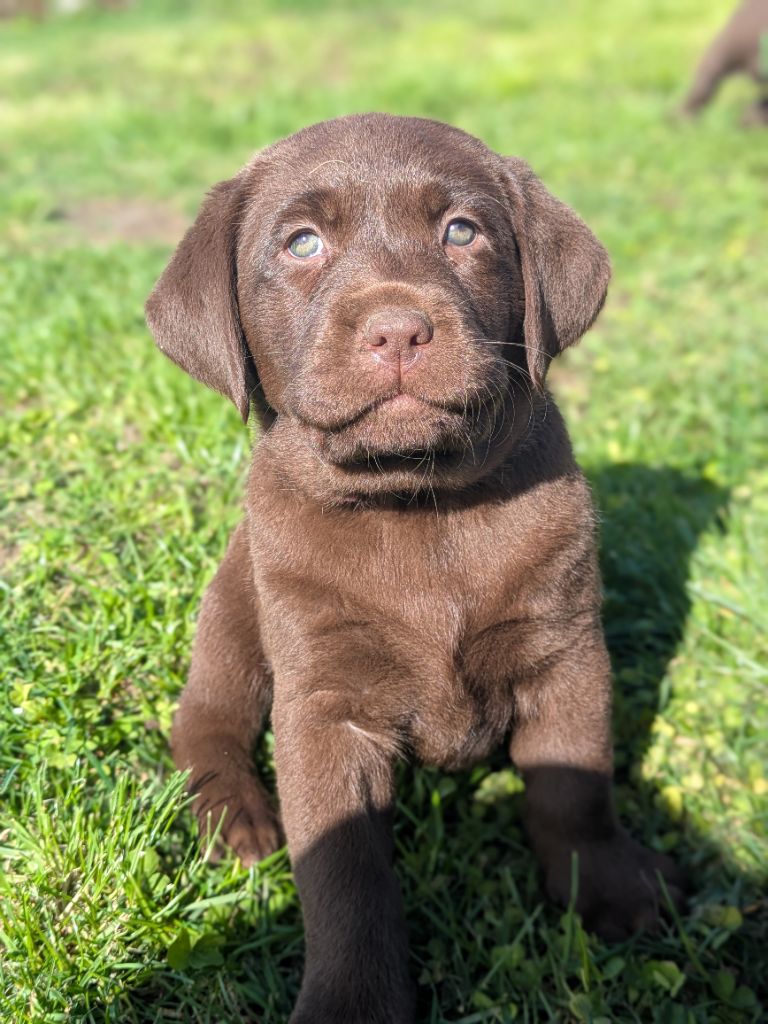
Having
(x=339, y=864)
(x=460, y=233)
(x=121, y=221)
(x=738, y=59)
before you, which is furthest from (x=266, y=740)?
(x=738, y=59)

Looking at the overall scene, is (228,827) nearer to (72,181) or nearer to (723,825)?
(723,825)

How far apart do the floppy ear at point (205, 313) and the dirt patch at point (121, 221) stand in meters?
4.35

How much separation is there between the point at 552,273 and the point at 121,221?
17.8 ft

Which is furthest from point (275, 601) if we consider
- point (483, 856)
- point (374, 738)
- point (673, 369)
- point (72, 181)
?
point (72, 181)

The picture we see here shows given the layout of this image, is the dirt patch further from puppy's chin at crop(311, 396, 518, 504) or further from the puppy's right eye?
puppy's chin at crop(311, 396, 518, 504)

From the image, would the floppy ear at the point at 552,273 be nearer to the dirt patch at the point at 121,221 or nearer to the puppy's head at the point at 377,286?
the puppy's head at the point at 377,286

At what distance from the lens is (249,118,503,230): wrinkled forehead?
236 cm

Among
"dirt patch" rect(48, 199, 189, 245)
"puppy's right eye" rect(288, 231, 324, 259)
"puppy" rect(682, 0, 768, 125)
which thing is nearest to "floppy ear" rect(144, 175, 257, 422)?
"puppy's right eye" rect(288, 231, 324, 259)

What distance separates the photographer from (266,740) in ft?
10.2

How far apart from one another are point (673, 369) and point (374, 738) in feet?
10.8

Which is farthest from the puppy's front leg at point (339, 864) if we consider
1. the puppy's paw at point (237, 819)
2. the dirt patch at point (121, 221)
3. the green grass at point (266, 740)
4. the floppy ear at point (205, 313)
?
the dirt patch at point (121, 221)

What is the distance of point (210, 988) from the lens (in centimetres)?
241

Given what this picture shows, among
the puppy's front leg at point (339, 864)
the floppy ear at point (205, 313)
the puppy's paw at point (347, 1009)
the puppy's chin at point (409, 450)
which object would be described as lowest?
the puppy's paw at point (347, 1009)

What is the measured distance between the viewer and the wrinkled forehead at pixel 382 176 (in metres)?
2.36
